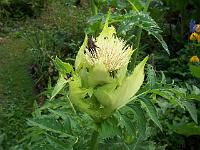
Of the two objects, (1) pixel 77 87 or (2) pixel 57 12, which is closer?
(1) pixel 77 87

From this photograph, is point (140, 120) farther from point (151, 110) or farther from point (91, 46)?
point (91, 46)

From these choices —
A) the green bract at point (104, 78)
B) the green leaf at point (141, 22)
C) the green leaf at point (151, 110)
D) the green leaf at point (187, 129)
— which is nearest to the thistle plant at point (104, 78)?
the green bract at point (104, 78)

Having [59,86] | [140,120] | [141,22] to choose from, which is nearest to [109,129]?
[140,120]

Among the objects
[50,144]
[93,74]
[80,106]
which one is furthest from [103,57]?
[50,144]

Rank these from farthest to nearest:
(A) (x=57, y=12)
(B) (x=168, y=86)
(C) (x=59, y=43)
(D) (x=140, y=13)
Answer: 1. (A) (x=57, y=12)
2. (C) (x=59, y=43)
3. (D) (x=140, y=13)
4. (B) (x=168, y=86)

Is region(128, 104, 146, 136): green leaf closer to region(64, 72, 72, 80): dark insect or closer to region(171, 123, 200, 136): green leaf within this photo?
region(64, 72, 72, 80): dark insect

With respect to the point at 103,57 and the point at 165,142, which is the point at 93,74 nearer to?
the point at 103,57

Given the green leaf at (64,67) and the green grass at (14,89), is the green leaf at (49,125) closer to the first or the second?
the green leaf at (64,67)
